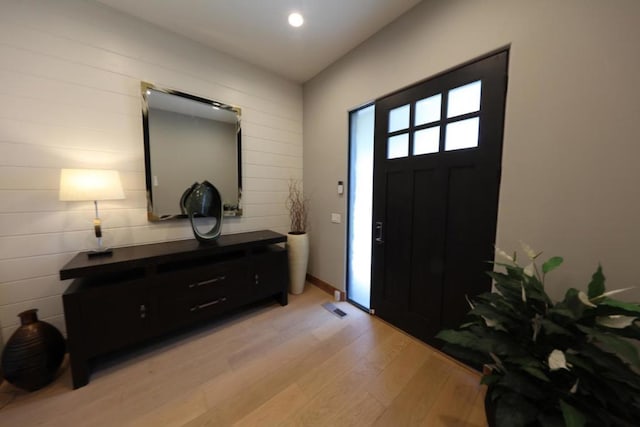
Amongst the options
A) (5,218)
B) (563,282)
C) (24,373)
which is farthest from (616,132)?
(5,218)

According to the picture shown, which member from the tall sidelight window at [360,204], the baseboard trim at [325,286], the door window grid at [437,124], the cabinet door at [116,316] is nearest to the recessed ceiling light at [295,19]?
the tall sidelight window at [360,204]

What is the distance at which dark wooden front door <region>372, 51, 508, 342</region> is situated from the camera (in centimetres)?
155

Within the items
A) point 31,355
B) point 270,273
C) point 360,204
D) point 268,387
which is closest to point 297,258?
point 270,273

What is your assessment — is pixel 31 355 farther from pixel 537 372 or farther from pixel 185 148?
pixel 537 372

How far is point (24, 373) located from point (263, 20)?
324 centimetres

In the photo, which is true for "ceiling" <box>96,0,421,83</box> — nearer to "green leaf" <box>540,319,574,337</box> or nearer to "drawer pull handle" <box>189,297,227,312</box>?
"green leaf" <box>540,319,574,337</box>

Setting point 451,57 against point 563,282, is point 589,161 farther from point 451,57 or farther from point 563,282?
point 451,57

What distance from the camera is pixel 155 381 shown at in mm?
1599

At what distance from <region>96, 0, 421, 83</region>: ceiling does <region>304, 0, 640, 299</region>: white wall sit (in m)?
0.51

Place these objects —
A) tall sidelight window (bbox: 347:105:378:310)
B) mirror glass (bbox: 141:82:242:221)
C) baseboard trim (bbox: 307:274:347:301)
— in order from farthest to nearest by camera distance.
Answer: baseboard trim (bbox: 307:274:347:301) < tall sidelight window (bbox: 347:105:378:310) < mirror glass (bbox: 141:82:242:221)

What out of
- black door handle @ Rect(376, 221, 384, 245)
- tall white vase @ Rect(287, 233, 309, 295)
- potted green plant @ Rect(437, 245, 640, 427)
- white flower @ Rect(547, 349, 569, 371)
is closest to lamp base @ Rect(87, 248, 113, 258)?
tall white vase @ Rect(287, 233, 309, 295)

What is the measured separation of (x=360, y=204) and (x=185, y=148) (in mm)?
2006

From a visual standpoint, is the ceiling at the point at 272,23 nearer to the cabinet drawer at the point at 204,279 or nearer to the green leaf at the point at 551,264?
the green leaf at the point at 551,264

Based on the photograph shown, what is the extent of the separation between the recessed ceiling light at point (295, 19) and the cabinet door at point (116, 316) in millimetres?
2619
